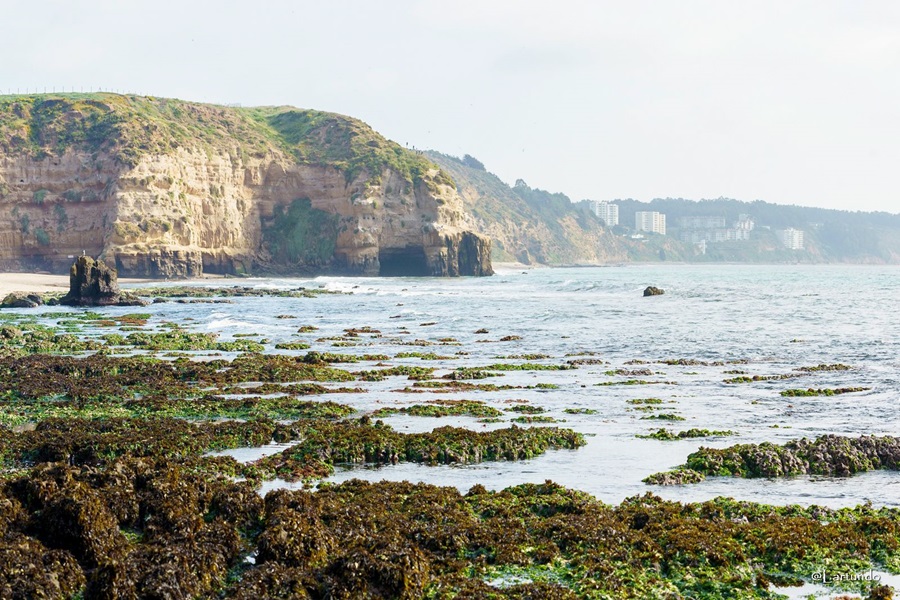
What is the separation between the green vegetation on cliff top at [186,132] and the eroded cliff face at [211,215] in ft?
4.43

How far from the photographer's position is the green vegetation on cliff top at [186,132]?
9725 centimetres

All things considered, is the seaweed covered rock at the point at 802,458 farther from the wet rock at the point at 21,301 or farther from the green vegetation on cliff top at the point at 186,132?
the green vegetation on cliff top at the point at 186,132

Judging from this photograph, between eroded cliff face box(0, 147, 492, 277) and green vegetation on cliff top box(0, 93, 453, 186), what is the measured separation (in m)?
1.35

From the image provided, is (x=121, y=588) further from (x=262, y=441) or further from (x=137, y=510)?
(x=262, y=441)

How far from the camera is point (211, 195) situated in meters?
105

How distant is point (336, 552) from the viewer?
374 inches

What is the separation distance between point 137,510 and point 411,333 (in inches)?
1154

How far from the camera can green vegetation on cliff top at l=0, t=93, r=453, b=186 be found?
9725 cm

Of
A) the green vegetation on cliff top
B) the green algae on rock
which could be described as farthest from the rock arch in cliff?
the green algae on rock

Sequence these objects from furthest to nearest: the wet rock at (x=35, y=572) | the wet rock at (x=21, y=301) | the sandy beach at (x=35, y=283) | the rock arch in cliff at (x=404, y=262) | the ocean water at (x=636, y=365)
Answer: the rock arch in cliff at (x=404, y=262) → the sandy beach at (x=35, y=283) → the wet rock at (x=21, y=301) → the ocean water at (x=636, y=365) → the wet rock at (x=35, y=572)

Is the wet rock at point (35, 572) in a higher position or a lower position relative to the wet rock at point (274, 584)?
higher

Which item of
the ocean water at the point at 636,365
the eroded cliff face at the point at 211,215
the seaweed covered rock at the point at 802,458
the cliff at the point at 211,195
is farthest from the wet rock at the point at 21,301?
the seaweed covered rock at the point at 802,458

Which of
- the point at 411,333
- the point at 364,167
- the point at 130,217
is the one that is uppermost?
the point at 364,167

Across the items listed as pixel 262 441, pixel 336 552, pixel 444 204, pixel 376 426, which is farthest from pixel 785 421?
pixel 444 204
